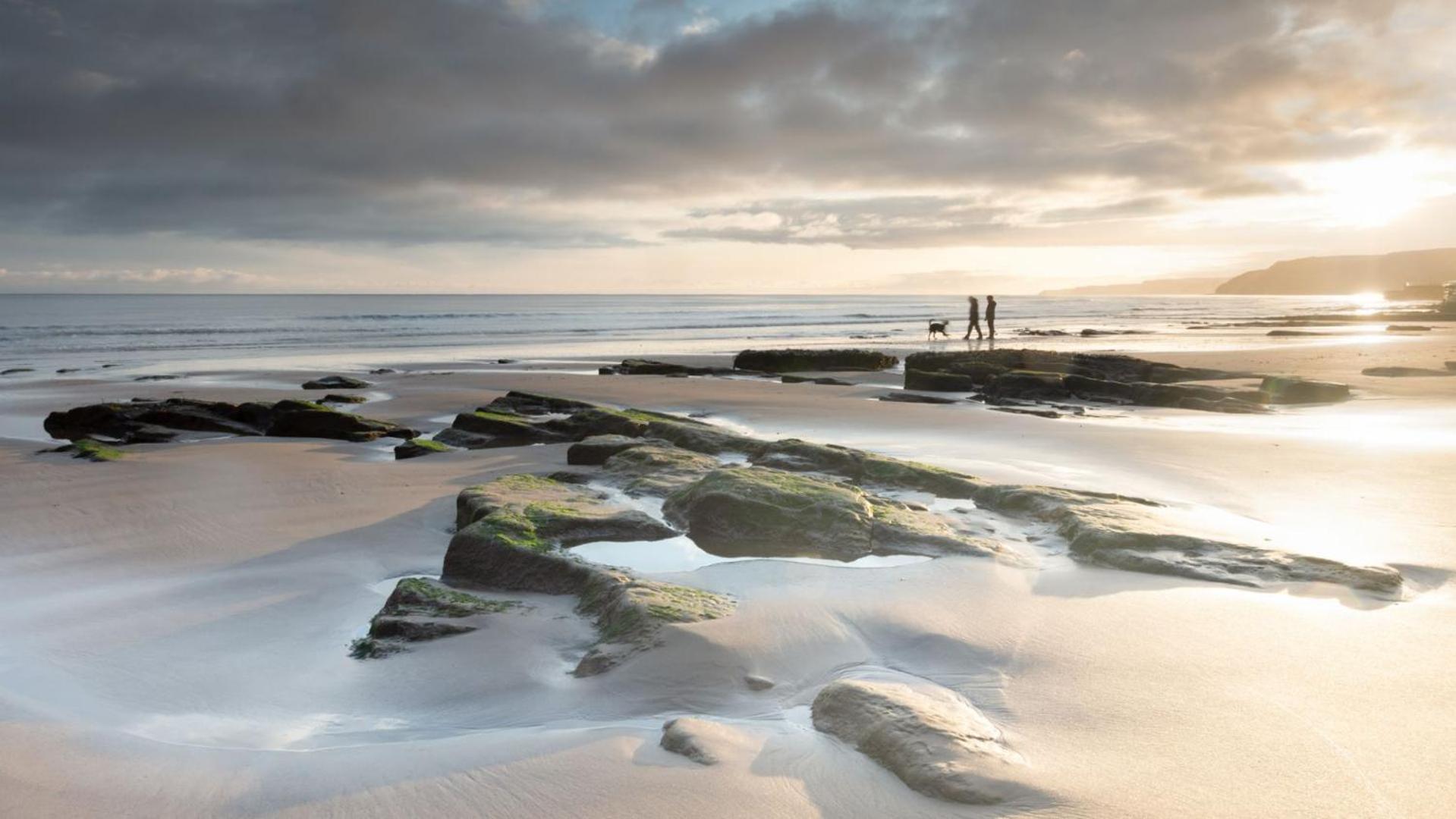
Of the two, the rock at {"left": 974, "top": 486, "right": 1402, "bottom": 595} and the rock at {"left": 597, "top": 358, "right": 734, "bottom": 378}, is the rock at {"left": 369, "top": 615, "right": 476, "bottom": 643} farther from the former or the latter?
the rock at {"left": 597, "top": 358, "right": 734, "bottom": 378}

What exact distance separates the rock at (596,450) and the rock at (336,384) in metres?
12.7

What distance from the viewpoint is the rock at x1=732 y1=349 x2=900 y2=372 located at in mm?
23750

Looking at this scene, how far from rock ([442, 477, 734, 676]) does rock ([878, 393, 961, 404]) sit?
9727mm

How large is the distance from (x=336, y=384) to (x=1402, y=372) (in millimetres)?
23029

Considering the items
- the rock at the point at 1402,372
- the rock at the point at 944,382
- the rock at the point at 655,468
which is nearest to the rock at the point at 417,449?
the rock at the point at 655,468

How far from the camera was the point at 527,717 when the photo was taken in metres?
3.59

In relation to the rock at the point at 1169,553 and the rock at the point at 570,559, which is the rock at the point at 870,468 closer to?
the rock at the point at 1169,553

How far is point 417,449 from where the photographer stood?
10328 mm

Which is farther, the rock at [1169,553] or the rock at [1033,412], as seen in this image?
the rock at [1033,412]

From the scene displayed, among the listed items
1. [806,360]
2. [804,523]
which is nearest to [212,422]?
[804,523]

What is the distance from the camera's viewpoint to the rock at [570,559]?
13.9 ft

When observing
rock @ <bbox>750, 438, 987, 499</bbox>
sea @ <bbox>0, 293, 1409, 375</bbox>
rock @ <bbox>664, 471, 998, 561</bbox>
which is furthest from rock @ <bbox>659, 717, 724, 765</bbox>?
sea @ <bbox>0, 293, 1409, 375</bbox>

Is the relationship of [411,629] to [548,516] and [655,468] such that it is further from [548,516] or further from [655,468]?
[655,468]

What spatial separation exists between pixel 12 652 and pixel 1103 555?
6.03 meters
